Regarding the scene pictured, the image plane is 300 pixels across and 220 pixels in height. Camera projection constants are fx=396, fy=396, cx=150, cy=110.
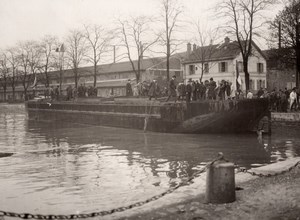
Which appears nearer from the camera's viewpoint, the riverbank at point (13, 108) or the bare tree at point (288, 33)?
the bare tree at point (288, 33)

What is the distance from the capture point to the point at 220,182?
663 centimetres

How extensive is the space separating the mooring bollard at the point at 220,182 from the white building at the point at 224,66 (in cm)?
4506

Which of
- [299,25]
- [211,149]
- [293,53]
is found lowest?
[211,149]

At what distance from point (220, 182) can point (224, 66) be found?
159ft

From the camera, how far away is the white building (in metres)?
52.6

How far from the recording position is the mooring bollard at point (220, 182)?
21.7 feet

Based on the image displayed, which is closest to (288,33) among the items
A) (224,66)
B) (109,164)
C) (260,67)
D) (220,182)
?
(224,66)

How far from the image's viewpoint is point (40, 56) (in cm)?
7238

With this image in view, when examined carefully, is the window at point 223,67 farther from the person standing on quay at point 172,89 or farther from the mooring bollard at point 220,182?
the mooring bollard at point 220,182

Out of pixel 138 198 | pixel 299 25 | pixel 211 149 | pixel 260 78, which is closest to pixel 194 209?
pixel 138 198

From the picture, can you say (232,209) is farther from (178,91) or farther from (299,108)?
(299,108)

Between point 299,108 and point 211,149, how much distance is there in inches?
471

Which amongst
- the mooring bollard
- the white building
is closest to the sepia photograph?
the mooring bollard

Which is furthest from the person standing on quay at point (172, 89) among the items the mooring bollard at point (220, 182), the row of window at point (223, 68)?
the row of window at point (223, 68)
